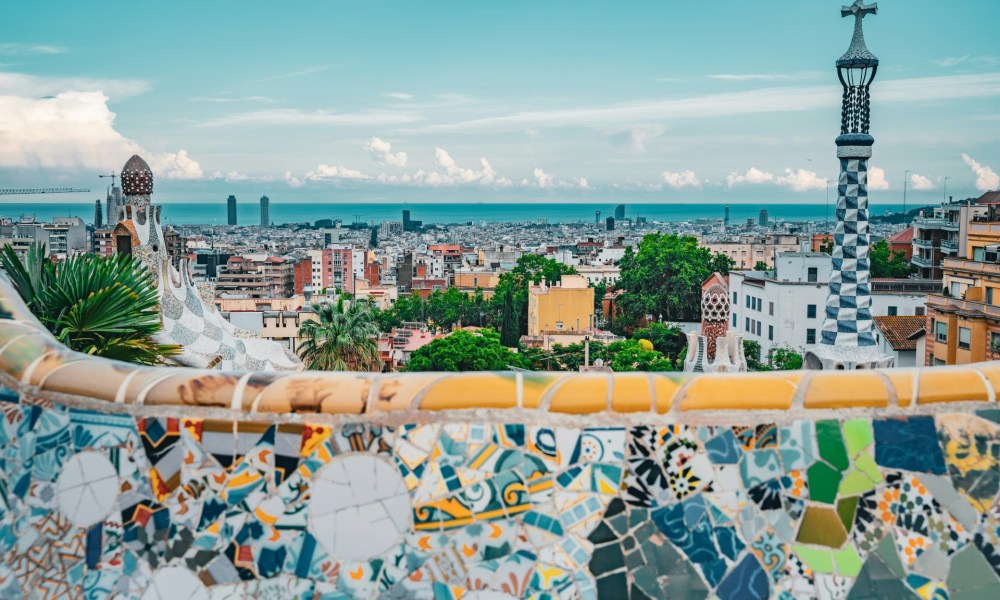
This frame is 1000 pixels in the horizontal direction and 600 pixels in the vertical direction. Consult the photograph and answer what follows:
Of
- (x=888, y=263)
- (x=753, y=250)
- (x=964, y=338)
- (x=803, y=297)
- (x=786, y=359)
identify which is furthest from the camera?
(x=753, y=250)

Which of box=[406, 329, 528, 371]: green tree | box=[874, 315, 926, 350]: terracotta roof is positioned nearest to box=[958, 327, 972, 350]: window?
box=[874, 315, 926, 350]: terracotta roof

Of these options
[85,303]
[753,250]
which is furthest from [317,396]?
[753,250]

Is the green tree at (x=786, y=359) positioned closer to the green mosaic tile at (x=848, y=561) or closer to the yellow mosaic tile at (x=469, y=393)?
the green mosaic tile at (x=848, y=561)

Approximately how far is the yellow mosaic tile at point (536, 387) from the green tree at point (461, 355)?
26.3 m

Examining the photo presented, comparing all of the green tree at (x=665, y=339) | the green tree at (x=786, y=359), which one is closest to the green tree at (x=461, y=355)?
the green tree at (x=786, y=359)

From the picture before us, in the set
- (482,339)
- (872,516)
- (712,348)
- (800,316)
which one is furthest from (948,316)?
(872,516)

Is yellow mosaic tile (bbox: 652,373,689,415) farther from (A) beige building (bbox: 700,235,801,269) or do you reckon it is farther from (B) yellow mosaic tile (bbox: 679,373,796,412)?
(A) beige building (bbox: 700,235,801,269)

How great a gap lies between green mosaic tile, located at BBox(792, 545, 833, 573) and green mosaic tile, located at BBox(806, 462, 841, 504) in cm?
12

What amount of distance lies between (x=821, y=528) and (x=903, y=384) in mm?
388

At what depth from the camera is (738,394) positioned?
2.66 meters

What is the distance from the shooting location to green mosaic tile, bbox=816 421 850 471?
8.75 ft

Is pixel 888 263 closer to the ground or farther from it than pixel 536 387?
closer to the ground

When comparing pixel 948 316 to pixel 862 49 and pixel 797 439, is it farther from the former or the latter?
pixel 797 439

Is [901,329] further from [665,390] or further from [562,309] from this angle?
[665,390]
